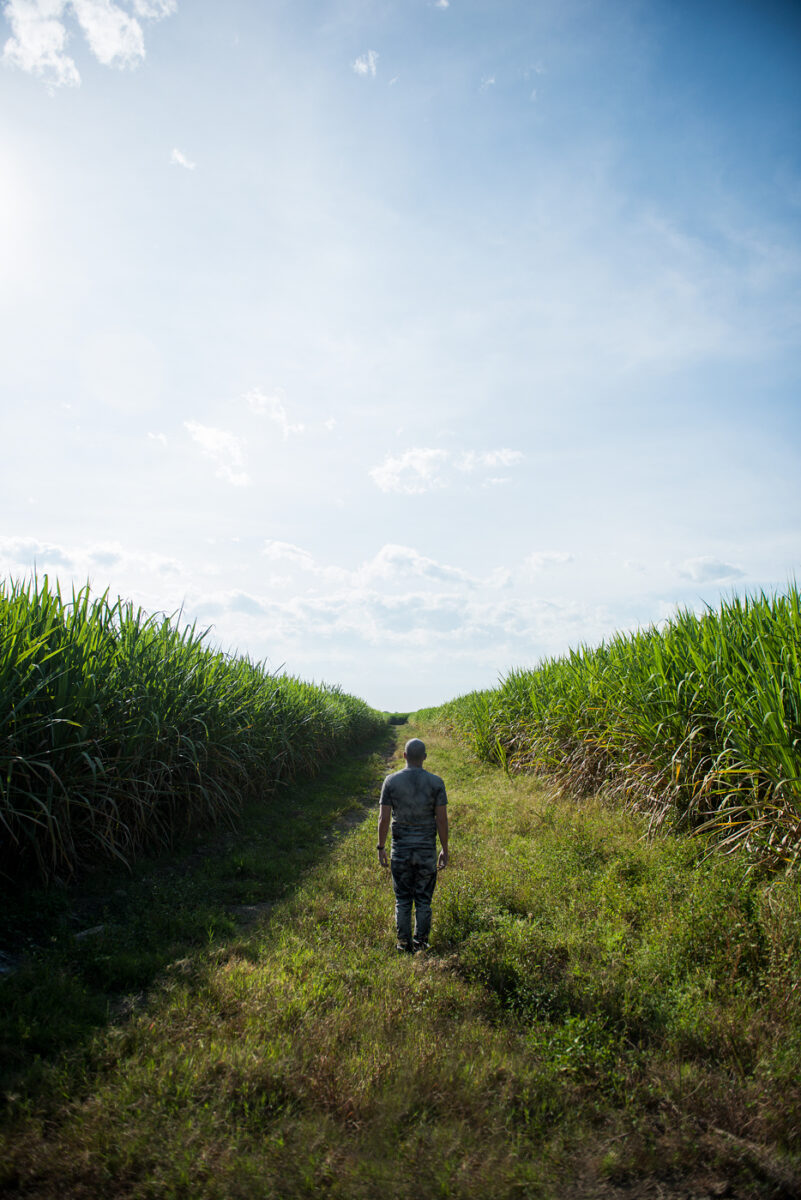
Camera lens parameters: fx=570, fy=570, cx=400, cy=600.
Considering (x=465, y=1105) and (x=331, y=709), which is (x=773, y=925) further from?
(x=331, y=709)

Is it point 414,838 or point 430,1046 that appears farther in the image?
point 414,838

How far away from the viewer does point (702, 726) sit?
6797 millimetres

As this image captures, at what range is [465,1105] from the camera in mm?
3043

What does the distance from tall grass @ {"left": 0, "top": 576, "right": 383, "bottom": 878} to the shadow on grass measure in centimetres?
39

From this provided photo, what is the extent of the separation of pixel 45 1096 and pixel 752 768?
617cm

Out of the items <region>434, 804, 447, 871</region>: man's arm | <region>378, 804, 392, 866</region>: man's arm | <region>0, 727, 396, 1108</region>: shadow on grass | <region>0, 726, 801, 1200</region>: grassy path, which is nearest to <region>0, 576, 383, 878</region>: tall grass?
<region>0, 727, 396, 1108</region>: shadow on grass

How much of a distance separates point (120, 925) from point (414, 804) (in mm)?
2968

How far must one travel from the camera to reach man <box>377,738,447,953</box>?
4980 millimetres

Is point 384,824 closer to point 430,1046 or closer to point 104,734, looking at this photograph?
point 430,1046

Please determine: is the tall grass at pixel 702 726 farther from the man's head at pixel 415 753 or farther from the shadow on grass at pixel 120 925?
the shadow on grass at pixel 120 925

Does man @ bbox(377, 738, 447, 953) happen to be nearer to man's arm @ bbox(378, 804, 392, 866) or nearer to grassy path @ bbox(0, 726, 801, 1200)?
man's arm @ bbox(378, 804, 392, 866)


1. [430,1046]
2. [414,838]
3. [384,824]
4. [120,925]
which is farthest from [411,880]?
[120,925]

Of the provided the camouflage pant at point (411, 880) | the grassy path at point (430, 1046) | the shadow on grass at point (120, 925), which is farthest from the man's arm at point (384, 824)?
the shadow on grass at point (120, 925)

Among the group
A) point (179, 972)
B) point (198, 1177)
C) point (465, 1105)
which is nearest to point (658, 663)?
point (465, 1105)
